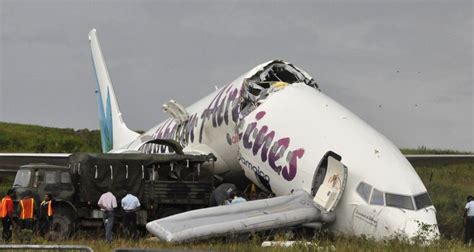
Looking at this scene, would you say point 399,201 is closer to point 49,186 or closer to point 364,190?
point 364,190

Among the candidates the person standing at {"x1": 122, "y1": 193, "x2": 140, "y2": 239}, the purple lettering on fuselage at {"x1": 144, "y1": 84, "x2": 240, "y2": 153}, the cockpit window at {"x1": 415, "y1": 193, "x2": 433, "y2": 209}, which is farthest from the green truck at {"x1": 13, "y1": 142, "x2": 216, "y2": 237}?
the cockpit window at {"x1": 415, "y1": 193, "x2": 433, "y2": 209}

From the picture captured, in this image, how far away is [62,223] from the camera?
2097cm

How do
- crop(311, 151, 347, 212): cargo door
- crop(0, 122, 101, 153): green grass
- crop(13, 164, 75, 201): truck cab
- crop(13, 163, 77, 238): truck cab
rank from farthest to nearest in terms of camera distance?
crop(0, 122, 101, 153): green grass, crop(13, 164, 75, 201): truck cab, crop(13, 163, 77, 238): truck cab, crop(311, 151, 347, 212): cargo door

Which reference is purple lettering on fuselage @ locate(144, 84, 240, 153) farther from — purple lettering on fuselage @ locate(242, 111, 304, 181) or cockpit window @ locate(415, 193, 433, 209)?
cockpit window @ locate(415, 193, 433, 209)

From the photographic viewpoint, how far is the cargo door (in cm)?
1777

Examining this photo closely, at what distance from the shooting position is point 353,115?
812 inches

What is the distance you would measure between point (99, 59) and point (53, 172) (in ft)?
70.6

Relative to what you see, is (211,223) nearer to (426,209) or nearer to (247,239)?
(247,239)

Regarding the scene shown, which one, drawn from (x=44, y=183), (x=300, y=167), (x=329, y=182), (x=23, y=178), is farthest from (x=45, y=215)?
(x=329, y=182)

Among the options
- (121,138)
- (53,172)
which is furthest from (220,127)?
(121,138)

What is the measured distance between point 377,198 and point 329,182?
138cm

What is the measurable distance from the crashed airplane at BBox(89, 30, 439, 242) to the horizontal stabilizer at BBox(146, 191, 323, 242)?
0.02 m

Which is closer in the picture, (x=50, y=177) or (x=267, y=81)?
(x=50, y=177)

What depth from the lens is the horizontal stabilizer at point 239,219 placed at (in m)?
17.0
